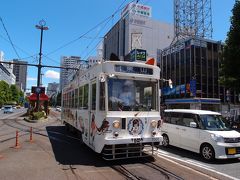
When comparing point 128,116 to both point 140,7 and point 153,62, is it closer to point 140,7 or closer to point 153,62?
point 153,62

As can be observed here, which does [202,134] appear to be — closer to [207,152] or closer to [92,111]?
[207,152]

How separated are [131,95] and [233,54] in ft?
49.6

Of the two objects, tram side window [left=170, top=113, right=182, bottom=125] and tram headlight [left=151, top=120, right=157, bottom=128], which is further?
tram side window [left=170, top=113, right=182, bottom=125]

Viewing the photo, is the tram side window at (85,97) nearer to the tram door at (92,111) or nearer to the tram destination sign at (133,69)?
the tram door at (92,111)

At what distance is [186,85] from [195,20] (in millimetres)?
13541

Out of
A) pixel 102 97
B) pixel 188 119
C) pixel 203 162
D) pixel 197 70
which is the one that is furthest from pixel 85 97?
pixel 197 70

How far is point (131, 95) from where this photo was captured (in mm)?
9180

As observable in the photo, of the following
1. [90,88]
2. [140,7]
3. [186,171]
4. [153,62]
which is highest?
[140,7]

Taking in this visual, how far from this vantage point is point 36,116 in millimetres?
28047

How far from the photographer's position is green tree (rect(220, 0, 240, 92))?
69.1 ft

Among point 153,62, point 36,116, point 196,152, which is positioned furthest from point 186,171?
point 36,116

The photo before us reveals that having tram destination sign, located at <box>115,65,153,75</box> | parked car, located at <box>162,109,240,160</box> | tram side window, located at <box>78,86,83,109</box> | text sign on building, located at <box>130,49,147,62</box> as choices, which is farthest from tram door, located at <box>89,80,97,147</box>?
text sign on building, located at <box>130,49,147,62</box>

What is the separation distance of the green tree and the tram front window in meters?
14.2

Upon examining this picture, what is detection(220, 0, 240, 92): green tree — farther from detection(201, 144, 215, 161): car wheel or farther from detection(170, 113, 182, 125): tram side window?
detection(201, 144, 215, 161): car wheel
